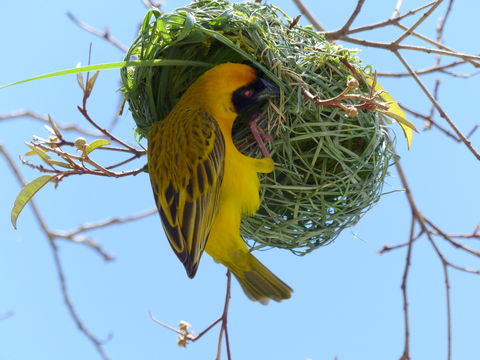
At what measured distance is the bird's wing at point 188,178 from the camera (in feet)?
8.13

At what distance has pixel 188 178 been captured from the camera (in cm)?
255

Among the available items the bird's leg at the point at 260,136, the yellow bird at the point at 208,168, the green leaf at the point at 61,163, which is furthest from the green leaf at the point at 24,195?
the bird's leg at the point at 260,136

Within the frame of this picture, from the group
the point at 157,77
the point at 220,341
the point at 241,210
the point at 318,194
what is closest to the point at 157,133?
the point at 157,77

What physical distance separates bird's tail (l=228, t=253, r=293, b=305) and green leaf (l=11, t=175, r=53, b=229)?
849 mm

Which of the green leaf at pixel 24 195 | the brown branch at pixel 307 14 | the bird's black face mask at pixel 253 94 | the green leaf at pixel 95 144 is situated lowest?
the green leaf at pixel 24 195

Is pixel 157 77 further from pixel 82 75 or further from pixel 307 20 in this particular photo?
pixel 307 20

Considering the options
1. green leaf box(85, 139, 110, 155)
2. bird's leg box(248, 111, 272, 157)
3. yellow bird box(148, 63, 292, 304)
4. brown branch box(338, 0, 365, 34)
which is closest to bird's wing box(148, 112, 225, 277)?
yellow bird box(148, 63, 292, 304)

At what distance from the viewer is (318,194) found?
262 cm

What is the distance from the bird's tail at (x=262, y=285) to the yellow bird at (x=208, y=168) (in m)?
0.11

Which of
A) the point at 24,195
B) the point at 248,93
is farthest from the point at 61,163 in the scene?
the point at 248,93

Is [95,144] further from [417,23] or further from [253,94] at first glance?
Result: [417,23]

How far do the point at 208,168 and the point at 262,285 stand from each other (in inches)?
25.1

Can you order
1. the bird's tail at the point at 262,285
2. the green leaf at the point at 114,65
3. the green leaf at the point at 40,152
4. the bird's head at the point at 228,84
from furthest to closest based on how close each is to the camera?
the bird's tail at the point at 262,285 → the bird's head at the point at 228,84 → the green leaf at the point at 40,152 → the green leaf at the point at 114,65

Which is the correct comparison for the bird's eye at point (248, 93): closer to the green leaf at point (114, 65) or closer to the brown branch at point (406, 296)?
the green leaf at point (114, 65)
